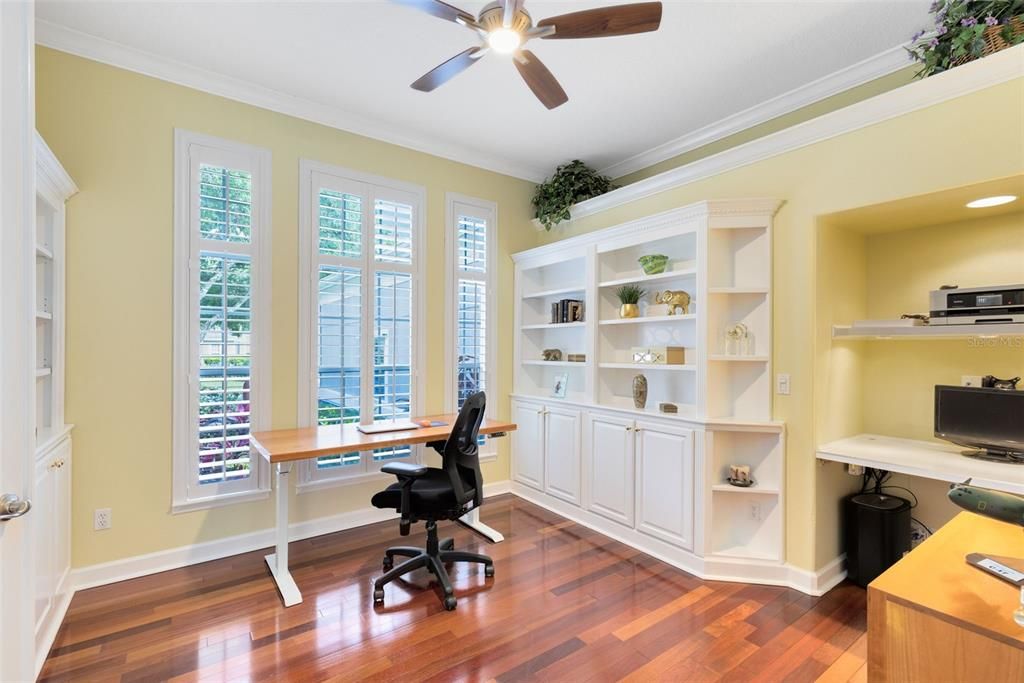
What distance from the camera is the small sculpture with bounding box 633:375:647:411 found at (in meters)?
3.52

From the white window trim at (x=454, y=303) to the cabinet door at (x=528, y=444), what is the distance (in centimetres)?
21

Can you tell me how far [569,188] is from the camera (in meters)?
4.24

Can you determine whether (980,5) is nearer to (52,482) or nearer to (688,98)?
(688,98)

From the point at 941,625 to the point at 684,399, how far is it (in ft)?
7.66

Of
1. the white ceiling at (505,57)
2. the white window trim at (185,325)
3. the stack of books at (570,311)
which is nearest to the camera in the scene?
the white ceiling at (505,57)

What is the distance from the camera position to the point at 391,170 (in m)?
3.80

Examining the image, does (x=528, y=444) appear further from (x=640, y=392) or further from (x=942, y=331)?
(x=942, y=331)

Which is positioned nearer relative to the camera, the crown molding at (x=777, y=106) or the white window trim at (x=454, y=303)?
the crown molding at (x=777, y=106)

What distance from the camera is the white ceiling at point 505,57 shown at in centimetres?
243

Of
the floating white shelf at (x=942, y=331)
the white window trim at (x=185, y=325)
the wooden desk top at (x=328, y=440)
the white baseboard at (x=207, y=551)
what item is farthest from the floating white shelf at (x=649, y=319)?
the white window trim at (x=185, y=325)

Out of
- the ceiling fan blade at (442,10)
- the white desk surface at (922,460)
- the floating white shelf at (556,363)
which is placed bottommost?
the white desk surface at (922,460)

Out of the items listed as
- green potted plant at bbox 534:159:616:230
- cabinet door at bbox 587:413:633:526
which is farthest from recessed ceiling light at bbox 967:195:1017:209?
green potted plant at bbox 534:159:616:230

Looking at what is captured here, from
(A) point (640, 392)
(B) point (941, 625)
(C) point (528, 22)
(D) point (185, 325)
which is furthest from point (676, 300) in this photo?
(D) point (185, 325)

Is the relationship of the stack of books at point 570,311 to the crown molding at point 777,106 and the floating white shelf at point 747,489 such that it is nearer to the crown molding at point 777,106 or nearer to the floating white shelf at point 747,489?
the crown molding at point 777,106
